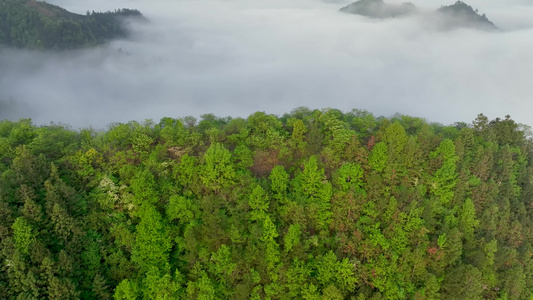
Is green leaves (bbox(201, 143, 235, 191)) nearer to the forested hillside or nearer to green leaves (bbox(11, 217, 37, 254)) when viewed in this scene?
the forested hillside

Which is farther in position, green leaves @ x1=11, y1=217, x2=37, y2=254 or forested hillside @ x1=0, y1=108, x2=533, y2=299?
forested hillside @ x1=0, y1=108, x2=533, y2=299

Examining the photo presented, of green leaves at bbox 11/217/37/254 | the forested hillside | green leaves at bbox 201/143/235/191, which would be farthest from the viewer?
green leaves at bbox 201/143/235/191

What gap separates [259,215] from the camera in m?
50.4

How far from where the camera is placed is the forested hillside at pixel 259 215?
47.3m

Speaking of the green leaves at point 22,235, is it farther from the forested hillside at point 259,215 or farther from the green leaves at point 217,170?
the green leaves at point 217,170

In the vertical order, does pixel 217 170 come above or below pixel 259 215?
above

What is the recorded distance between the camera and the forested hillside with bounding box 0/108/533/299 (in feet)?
155

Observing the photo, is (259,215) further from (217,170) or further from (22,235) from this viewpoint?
(22,235)

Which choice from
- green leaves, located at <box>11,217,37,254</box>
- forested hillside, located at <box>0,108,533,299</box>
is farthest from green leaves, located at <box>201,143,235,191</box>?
green leaves, located at <box>11,217,37,254</box>

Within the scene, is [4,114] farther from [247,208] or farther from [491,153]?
[491,153]

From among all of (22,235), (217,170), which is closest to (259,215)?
(217,170)

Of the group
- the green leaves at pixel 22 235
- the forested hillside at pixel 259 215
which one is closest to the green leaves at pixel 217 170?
the forested hillside at pixel 259 215

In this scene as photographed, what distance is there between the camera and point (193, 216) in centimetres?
5172

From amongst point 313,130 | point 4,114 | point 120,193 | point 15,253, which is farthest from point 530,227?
point 4,114
